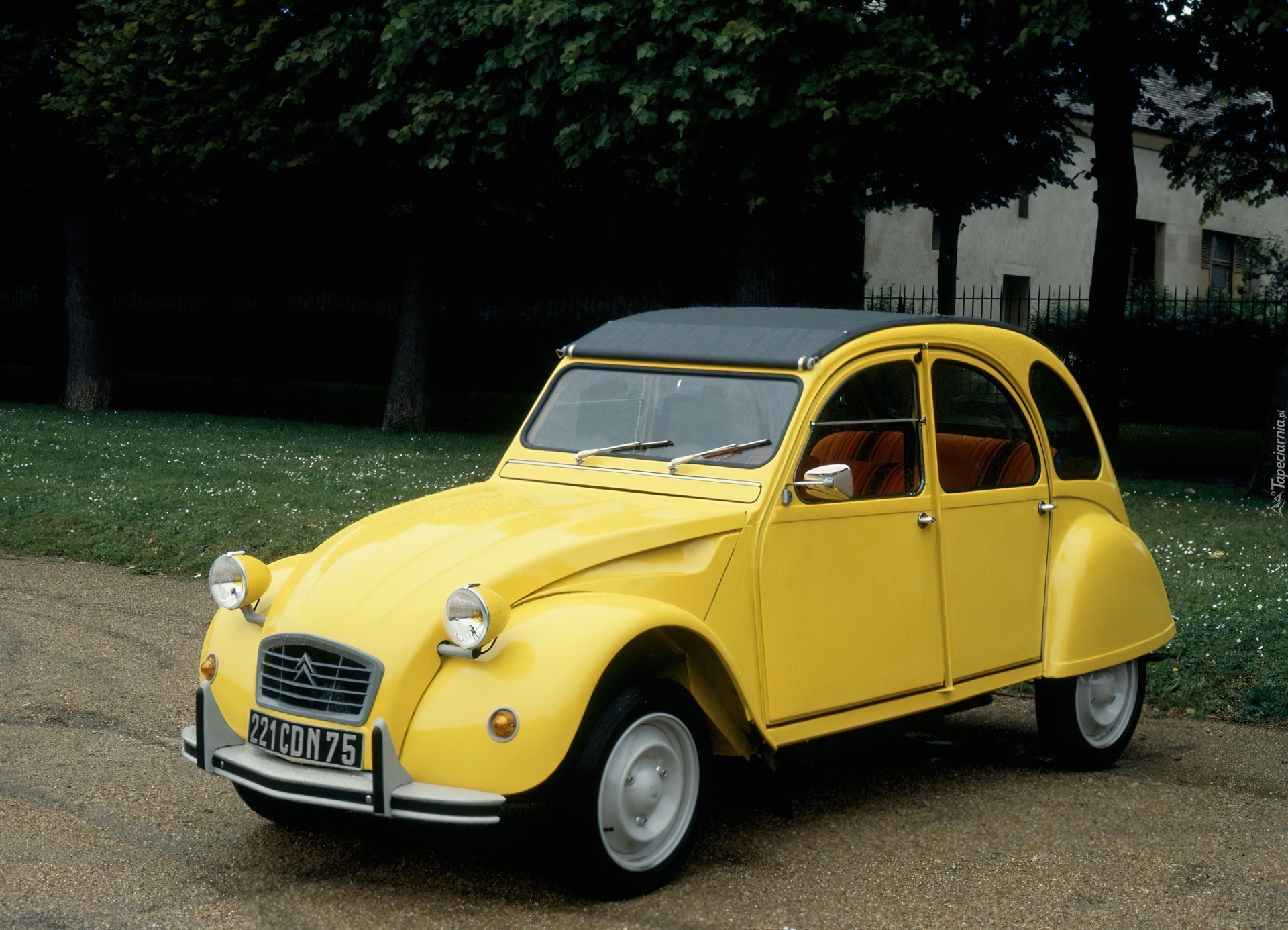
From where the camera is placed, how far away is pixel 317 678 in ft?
14.0

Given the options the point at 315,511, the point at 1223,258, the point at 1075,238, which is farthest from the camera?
the point at 1223,258

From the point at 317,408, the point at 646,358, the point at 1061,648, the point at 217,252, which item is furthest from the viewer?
the point at 217,252

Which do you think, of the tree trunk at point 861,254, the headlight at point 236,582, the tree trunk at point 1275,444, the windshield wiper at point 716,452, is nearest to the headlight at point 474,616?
the headlight at point 236,582

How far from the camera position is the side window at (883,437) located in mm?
5215

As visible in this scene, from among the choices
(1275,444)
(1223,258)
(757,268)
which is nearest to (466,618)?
(1275,444)

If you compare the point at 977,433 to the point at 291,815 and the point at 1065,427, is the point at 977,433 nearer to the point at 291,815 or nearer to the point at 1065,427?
the point at 1065,427

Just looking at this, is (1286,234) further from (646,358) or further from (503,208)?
(646,358)

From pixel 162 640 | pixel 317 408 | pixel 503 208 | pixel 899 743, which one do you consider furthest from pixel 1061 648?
pixel 317 408

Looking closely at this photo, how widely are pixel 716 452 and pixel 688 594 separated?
0.68 meters

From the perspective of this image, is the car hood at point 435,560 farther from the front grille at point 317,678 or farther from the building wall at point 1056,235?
the building wall at point 1056,235

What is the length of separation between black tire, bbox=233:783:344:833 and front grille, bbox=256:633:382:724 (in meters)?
0.51

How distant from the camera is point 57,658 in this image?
732 centimetres

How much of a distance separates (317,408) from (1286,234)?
95.9ft

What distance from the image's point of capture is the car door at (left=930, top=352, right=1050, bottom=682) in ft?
17.7
